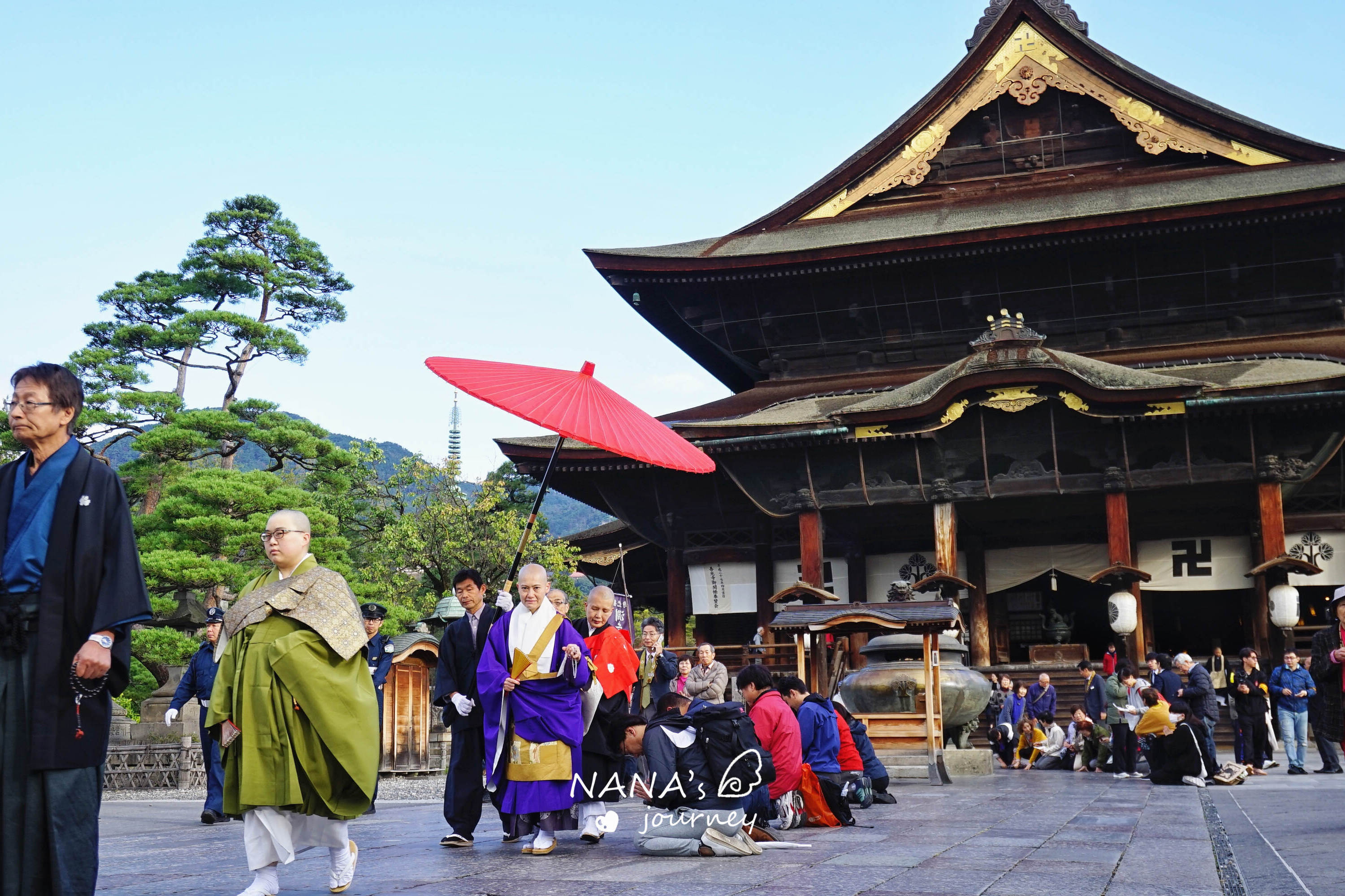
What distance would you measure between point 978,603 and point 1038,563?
1.55 meters

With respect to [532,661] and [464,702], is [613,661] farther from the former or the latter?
[532,661]

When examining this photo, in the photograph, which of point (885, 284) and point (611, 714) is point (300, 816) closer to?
point (611, 714)

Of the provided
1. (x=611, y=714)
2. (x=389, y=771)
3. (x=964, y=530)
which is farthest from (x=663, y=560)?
(x=611, y=714)

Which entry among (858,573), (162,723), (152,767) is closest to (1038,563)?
(858,573)

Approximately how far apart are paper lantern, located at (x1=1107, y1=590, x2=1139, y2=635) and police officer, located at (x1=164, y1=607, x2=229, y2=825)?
44.4 ft

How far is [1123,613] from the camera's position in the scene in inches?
735

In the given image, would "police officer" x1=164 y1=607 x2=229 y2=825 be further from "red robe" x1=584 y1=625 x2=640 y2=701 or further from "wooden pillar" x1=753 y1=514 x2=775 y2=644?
"wooden pillar" x1=753 y1=514 x2=775 y2=644

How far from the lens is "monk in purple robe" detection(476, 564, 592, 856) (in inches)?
261

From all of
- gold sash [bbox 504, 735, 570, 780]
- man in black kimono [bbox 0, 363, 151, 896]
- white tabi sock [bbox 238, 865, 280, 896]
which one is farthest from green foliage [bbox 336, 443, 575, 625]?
man in black kimono [bbox 0, 363, 151, 896]

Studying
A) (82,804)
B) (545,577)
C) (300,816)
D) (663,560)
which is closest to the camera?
(82,804)

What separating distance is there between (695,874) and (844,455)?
15.9 meters

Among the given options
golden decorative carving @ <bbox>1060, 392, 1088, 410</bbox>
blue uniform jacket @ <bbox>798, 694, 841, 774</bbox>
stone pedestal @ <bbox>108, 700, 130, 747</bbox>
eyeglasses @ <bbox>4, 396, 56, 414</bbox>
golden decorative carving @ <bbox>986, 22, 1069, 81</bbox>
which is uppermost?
golden decorative carving @ <bbox>986, 22, 1069, 81</bbox>

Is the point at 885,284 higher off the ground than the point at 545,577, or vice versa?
the point at 885,284

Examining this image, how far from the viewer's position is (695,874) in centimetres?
559
